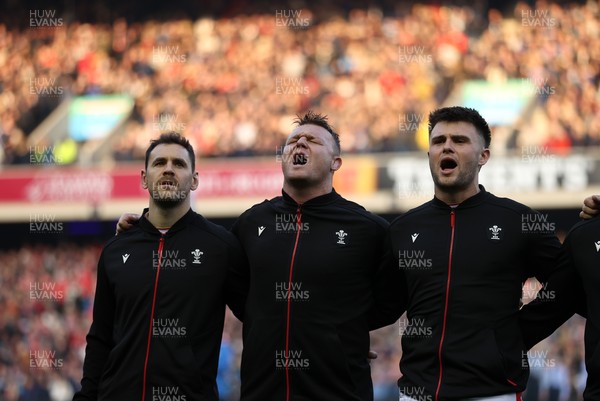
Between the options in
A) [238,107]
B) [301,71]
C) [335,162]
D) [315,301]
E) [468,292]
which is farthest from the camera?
[301,71]

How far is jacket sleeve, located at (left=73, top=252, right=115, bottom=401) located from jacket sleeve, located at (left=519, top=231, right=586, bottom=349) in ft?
6.91

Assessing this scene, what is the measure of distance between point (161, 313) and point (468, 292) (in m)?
1.52

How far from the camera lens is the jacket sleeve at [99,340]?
17.1 ft

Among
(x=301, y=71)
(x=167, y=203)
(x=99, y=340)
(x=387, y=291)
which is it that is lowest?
(x=99, y=340)

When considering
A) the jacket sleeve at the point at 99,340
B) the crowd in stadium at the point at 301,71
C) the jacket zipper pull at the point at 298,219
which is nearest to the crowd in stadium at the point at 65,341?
the crowd in stadium at the point at 301,71

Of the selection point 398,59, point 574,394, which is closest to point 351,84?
point 398,59

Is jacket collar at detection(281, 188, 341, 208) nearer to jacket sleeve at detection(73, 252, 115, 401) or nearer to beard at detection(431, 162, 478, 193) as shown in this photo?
beard at detection(431, 162, 478, 193)

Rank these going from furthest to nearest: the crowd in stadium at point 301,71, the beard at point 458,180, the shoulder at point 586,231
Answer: the crowd in stadium at point 301,71 < the beard at point 458,180 < the shoulder at point 586,231

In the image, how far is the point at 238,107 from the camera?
20.8m

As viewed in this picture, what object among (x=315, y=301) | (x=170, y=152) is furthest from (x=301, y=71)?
(x=315, y=301)

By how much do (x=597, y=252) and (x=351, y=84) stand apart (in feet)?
52.2

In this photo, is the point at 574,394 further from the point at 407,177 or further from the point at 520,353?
the point at 520,353

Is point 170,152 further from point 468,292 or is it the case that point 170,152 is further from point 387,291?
point 468,292

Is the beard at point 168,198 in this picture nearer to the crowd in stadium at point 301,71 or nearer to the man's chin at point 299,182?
the man's chin at point 299,182
